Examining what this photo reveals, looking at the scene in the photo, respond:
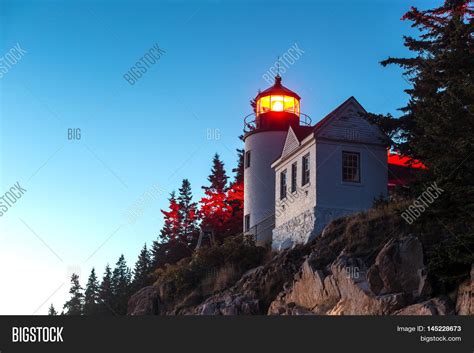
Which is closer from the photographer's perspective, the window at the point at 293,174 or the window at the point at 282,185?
the window at the point at 293,174

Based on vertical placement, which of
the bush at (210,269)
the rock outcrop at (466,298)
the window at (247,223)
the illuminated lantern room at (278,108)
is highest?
the illuminated lantern room at (278,108)

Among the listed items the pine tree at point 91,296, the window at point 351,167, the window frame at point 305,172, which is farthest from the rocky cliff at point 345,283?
the pine tree at point 91,296

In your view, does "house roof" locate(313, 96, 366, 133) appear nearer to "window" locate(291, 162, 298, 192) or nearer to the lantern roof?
"window" locate(291, 162, 298, 192)

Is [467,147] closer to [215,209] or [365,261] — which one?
[365,261]

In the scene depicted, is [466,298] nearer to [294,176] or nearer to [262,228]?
[294,176]

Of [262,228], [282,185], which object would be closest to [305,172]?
[282,185]

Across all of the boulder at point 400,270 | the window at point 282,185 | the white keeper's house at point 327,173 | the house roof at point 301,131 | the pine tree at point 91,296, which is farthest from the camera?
the pine tree at point 91,296

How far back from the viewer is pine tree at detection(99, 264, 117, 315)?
60.0 m

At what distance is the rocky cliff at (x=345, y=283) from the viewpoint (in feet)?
65.2

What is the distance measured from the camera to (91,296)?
77812 millimetres

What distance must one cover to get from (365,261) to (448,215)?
5266 mm

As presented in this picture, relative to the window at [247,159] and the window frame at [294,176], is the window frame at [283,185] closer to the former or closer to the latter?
the window frame at [294,176]

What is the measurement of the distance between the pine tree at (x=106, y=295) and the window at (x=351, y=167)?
97.9ft

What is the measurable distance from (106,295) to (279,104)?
38.0 m
